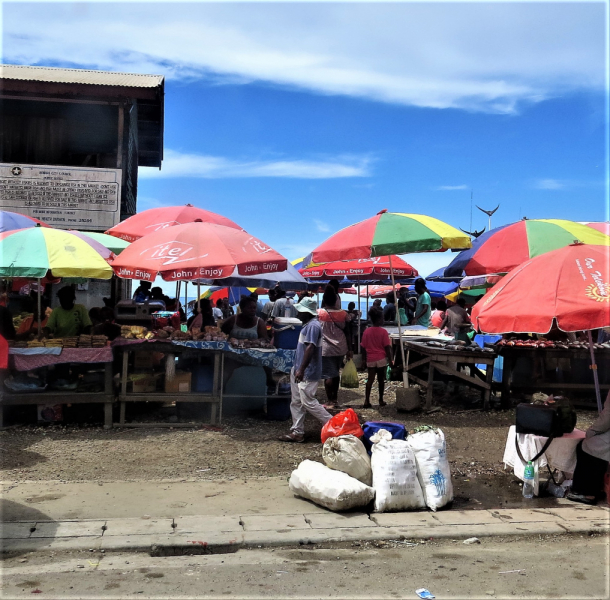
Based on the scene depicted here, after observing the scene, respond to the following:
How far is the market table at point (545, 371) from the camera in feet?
34.2

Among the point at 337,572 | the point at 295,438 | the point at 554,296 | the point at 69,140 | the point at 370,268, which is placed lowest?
the point at 337,572

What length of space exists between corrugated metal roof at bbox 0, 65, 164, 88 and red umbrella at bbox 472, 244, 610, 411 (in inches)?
439

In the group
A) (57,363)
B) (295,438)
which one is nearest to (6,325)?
(57,363)

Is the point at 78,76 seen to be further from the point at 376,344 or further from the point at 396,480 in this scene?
the point at 396,480

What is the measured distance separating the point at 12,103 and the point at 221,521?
44.9 ft

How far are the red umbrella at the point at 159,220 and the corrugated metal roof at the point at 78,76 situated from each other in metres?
4.59

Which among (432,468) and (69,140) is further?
(69,140)

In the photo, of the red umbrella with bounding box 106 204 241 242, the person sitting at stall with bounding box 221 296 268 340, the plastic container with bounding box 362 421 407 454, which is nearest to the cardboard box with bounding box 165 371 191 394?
the person sitting at stall with bounding box 221 296 268 340

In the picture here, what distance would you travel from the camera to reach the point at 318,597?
419 cm

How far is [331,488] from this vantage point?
230 inches

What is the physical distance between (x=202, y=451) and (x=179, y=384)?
4.70ft

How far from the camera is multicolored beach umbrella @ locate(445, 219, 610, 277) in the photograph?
30.9 feet

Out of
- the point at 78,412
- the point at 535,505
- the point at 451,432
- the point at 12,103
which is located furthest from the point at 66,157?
the point at 535,505

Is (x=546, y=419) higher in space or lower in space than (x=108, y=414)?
higher
